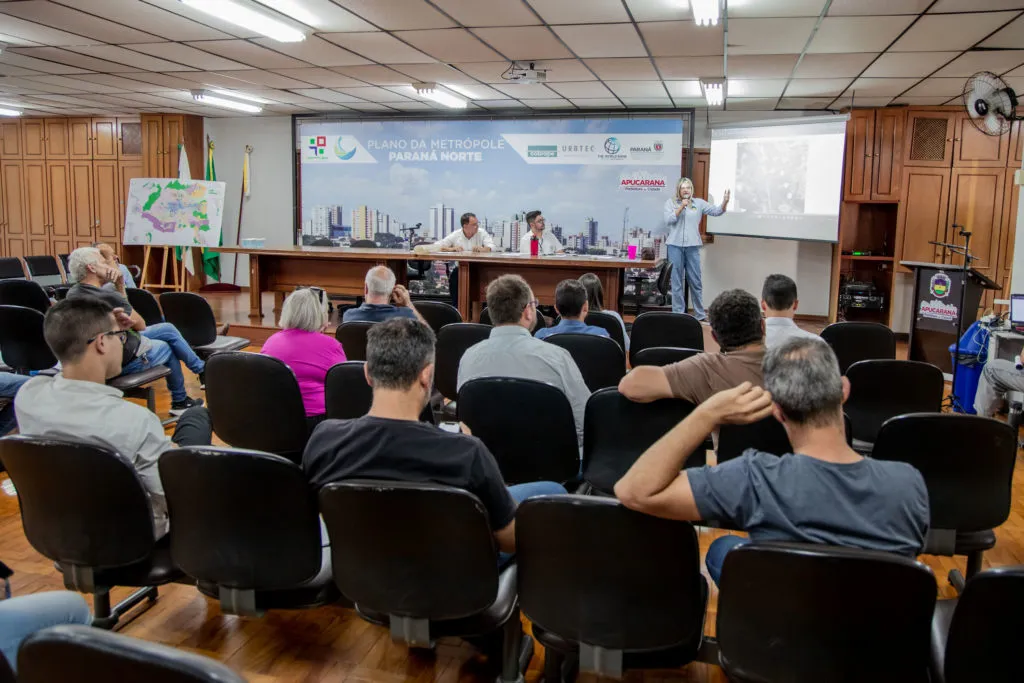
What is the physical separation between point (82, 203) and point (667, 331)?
11.4 m

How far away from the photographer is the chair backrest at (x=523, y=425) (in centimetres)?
277

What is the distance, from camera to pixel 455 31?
6129 millimetres

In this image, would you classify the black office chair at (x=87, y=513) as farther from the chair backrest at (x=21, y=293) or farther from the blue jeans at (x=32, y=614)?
the chair backrest at (x=21, y=293)

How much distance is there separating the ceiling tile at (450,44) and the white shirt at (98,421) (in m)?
4.72

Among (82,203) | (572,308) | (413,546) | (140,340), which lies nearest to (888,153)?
(572,308)

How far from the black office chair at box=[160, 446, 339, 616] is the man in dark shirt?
11cm

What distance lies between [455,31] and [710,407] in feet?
17.4

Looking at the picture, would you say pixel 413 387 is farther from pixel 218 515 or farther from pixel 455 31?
pixel 455 31

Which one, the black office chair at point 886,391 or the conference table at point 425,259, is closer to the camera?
the black office chair at point 886,391

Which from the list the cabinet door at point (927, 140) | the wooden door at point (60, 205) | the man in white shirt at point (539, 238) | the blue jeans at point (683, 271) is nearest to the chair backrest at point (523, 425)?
the man in white shirt at point (539, 238)

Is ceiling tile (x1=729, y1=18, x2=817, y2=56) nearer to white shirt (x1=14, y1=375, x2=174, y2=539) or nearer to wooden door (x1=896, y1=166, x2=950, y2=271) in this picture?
wooden door (x1=896, y1=166, x2=950, y2=271)

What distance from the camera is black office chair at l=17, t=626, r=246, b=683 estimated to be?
3.13ft

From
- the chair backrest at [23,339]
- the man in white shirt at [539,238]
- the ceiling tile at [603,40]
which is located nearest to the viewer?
the chair backrest at [23,339]

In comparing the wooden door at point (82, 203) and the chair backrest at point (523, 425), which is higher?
the wooden door at point (82, 203)
